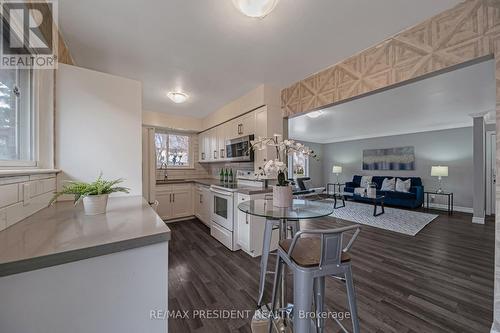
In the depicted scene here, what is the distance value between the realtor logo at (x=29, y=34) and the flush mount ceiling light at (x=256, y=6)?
1.32 metres

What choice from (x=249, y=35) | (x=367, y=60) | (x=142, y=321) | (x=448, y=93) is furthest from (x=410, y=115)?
(x=142, y=321)

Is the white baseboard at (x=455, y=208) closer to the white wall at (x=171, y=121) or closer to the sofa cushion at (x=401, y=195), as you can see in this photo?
the sofa cushion at (x=401, y=195)

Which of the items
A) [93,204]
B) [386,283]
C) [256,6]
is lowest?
[386,283]

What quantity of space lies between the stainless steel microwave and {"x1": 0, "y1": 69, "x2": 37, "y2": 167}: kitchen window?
2418mm

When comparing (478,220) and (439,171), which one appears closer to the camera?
(478,220)

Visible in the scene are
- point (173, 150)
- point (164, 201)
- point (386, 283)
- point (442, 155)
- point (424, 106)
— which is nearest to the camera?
point (386, 283)

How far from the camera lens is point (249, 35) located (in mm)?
1893

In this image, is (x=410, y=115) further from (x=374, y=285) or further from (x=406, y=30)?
(x=374, y=285)

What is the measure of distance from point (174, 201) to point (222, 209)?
1.64 metres

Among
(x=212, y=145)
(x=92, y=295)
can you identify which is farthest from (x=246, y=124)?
(x=92, y=295)

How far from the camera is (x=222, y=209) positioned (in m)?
3.22

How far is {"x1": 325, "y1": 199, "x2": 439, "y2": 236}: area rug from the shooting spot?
13.1 ft

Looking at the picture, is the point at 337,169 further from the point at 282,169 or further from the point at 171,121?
the point at 282,169

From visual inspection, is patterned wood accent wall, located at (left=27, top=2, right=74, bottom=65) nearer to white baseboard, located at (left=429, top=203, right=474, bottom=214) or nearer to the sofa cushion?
the sofa cushion
